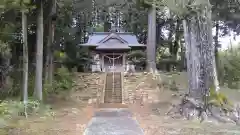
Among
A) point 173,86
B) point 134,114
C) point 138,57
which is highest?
point 138,57

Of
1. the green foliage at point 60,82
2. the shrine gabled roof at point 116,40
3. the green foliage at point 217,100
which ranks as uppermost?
the shrine gabled roof at point 116,40

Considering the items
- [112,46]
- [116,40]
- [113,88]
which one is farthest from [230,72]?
[116,40]

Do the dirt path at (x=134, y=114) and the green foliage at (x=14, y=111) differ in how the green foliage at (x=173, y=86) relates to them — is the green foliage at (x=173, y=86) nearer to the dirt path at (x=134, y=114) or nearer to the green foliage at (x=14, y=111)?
the dirt path at (x=134, y=114)

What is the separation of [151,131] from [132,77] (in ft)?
49.4

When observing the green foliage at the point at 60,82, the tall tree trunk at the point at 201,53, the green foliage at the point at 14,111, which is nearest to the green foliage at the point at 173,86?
the green foliage at the point at 60,82

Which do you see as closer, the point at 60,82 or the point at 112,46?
the point at 60,82

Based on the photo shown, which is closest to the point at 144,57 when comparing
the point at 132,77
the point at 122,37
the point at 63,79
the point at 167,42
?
the point at 122,37

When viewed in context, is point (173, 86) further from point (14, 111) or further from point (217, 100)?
point (14, 111)

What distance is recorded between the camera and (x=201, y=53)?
13.2 meters

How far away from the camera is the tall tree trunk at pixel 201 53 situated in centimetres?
1303

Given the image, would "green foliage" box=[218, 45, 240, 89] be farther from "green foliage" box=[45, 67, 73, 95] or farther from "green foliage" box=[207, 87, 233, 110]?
"green foliage" box=[207, 87, 233, 110]

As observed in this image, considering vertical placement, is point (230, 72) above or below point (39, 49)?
below

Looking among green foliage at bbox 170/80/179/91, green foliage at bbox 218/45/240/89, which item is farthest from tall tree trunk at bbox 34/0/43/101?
green foliage at bbox 218/45/240/89

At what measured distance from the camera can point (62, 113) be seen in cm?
1535
